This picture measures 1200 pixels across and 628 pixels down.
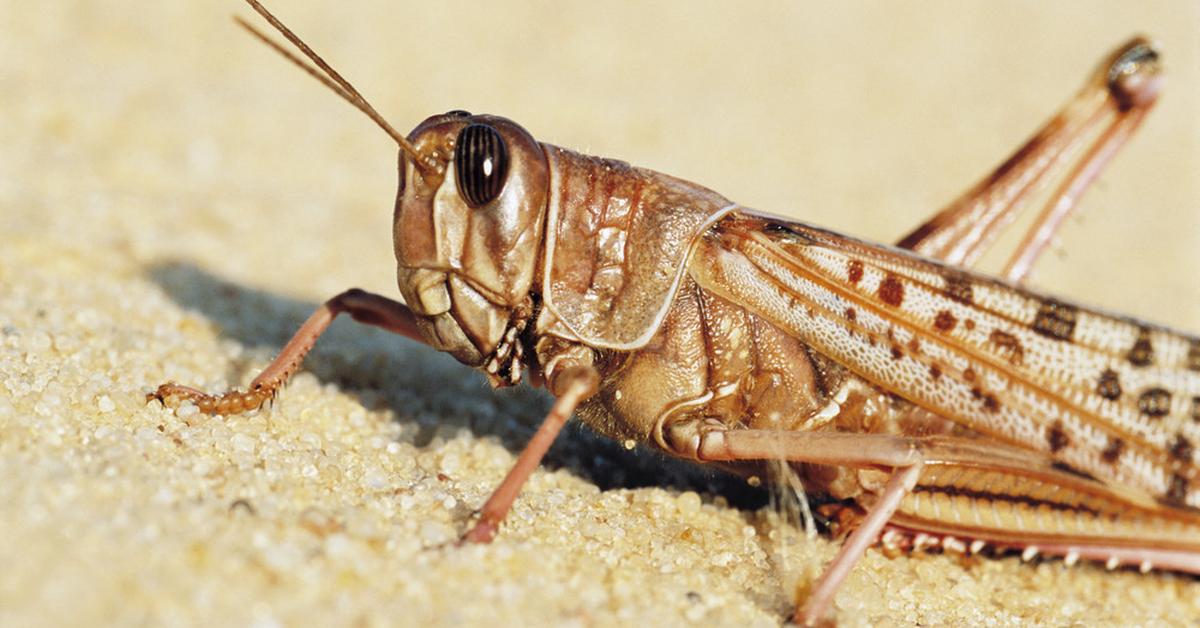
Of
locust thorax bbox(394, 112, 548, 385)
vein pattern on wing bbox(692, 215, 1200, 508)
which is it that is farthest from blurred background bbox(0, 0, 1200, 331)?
locust thorax bbox(394, 112, 548, 385)

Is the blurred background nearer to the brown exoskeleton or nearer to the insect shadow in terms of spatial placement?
the insect shadow

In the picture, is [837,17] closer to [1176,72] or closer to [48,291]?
[1176,72]

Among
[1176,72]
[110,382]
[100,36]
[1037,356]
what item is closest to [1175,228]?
[1176,72]

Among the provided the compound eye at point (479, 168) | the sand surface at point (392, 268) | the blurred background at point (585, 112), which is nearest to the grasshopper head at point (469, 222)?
the compound eye at point (479, 168)

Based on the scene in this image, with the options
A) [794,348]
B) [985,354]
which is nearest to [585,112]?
[794,348]

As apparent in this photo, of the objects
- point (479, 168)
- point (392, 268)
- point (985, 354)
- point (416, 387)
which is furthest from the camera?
point (392, 268)

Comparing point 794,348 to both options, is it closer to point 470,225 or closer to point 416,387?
point 470,225

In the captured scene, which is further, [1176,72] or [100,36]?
[1176,72]
